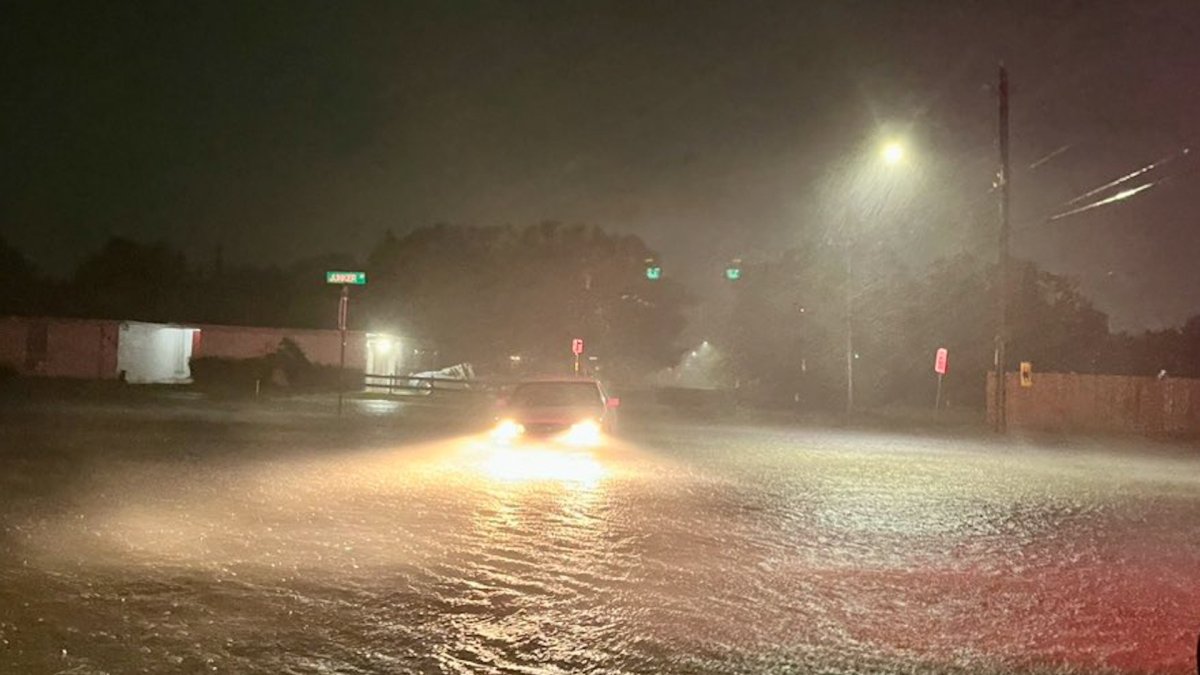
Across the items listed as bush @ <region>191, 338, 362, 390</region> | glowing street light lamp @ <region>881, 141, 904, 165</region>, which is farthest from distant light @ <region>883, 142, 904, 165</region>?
bush @ <region>191, 338, 362, 390</region>

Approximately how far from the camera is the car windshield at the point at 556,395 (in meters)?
22.8

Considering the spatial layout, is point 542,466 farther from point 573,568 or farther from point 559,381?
point 573,568

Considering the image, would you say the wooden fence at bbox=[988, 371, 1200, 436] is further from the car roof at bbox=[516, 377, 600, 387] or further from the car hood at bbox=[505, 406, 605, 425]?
the car hood at bbox=[505, 406, 605, 425]

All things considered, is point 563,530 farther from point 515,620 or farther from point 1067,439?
point 1067,439

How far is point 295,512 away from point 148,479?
4.03 meters

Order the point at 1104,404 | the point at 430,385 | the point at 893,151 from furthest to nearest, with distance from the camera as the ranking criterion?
the point at 430,385, the point at 1104,404, the point at 893,151

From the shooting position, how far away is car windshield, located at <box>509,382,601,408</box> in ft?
74.9

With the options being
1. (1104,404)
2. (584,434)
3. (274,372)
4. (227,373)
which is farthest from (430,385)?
(584,434)

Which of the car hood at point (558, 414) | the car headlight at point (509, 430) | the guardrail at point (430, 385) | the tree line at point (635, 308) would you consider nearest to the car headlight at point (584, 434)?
the car hood at point (558, 414)

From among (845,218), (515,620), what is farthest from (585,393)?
(845,218)

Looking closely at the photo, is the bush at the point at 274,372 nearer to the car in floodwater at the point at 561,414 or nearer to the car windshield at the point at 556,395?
the car windshield at the point at 556,395

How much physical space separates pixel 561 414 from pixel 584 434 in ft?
2.03

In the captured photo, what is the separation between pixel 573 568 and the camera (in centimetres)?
1054

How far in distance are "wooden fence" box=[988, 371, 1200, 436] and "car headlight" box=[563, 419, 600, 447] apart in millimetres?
21768
